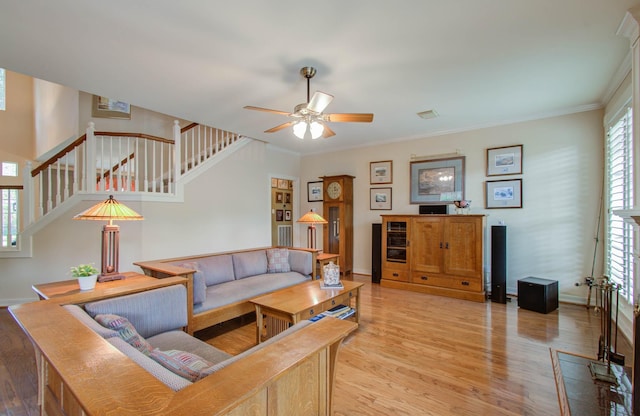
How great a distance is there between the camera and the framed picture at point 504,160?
4406mm

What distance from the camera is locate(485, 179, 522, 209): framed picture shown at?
441 centimetres

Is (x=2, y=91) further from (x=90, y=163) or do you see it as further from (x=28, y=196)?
(x=90, y=163)

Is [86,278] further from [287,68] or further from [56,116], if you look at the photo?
[56,116]

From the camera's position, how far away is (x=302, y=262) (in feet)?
14.2

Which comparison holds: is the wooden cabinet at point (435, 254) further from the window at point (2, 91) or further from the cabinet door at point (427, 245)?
the window at point (2, 91)

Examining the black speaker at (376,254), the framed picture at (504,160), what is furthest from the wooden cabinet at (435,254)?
the framed picture at (504,160)

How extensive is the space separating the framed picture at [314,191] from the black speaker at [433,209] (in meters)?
2.37

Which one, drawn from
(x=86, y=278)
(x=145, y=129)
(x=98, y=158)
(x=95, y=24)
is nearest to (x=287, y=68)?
(x=95, y=24)

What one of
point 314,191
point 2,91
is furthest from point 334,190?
point 2,91

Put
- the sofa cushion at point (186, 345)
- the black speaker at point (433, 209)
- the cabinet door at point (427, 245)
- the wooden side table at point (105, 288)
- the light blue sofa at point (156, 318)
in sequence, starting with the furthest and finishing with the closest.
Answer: the black speaker at point (433, 209) → the cabinet door at point (427, 245) → the wooden side table at point (105, 288) → the sofa cushion at point (186, 345) → the light blue sofa at point (156, 318)

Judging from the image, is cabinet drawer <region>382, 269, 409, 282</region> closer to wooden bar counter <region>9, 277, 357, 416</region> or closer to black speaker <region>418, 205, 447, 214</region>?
black speaker <region>418, 205, 447, 214</region>

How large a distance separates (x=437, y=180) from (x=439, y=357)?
3259mm

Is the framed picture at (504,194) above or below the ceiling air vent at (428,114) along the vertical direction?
below

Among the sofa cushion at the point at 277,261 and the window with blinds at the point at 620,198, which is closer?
the window with blinds at the point at 620,198
